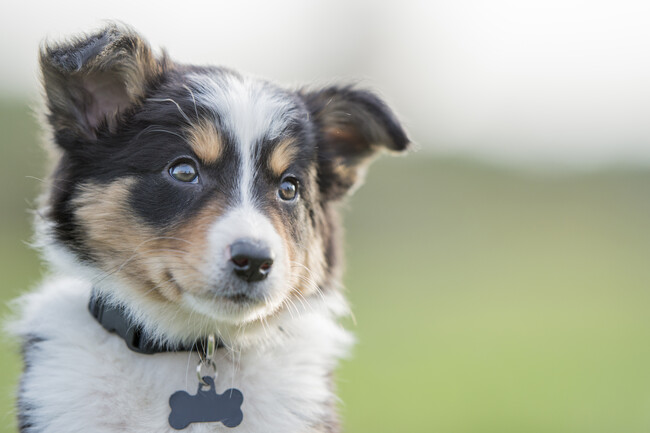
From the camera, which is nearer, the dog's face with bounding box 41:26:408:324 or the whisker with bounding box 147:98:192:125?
the dog's face with bounding box 41:26:408:324

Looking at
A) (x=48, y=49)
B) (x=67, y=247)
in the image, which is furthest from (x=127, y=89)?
(x=67, y=247)

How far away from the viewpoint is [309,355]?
366 cm

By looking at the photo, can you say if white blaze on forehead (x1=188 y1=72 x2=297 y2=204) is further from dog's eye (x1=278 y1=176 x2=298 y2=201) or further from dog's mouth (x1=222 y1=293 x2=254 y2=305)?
dog's mouth (x1=222 y1=293 x2=254 y2=305)

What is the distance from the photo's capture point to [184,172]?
3334 millimetres

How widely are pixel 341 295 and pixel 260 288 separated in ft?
2.98

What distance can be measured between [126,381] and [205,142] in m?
1.11

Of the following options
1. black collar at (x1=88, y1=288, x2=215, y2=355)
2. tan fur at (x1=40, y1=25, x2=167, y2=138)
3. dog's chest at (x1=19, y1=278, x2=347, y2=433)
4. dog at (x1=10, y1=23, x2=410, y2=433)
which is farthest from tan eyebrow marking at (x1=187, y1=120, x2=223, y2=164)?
dog's chest at (x1=19, y1=278, x2=347, y2=433)

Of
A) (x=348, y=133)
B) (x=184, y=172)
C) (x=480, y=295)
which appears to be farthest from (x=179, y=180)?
(x=480, y=295)

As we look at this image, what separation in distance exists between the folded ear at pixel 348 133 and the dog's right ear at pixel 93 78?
0.94m

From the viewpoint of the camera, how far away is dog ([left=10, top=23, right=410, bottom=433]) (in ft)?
10.3

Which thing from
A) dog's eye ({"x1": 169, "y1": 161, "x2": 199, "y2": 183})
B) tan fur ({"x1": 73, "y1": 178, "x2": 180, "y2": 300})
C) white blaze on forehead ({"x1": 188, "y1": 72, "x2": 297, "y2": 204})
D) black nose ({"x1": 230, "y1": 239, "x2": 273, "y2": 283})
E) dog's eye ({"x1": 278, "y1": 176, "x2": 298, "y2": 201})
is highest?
white blaze on forehead ({"x1": 188, "y1": 72, "x2": 297, "y2": 204})

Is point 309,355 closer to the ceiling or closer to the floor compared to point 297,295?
closer to the floor

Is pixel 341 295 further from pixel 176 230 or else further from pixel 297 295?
pixel 176 230

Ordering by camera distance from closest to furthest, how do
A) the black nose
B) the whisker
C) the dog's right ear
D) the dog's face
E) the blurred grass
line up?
the black nose → the dog's face → the dog's right ear → the whisker → the blurred grass
